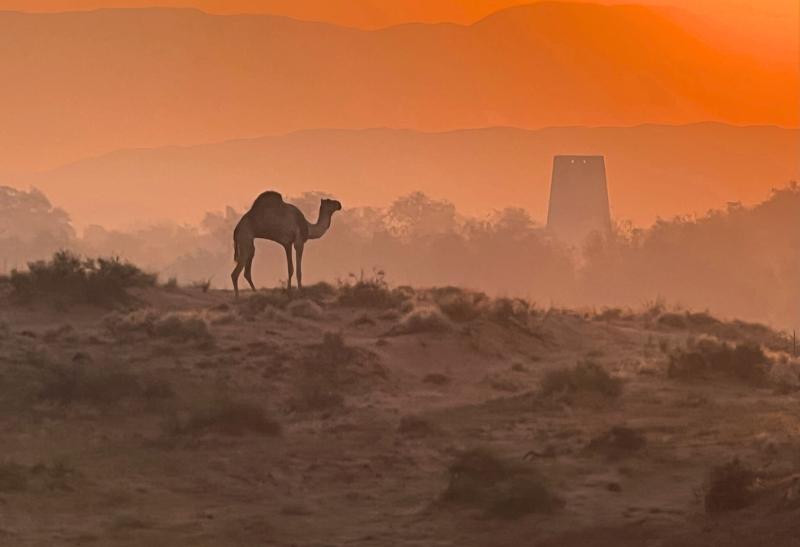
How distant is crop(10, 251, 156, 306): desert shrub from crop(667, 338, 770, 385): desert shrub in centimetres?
1055

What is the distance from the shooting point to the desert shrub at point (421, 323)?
1139 inches

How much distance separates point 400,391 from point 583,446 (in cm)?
554

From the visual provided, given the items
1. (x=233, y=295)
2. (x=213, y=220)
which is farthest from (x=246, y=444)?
(x=213, y=220)

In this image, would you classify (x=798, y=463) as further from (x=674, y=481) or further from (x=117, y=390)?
(x=117, y=390)

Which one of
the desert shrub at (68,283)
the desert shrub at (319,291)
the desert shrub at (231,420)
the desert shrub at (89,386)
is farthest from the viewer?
the desert shrub at (319,291)

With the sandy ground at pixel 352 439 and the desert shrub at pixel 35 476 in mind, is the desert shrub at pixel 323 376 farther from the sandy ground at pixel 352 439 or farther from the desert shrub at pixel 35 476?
the desert shrub at pixel 35 476

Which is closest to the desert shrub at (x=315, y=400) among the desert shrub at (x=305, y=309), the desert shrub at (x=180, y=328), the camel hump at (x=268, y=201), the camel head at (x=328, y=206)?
the desert shrub at (x=180, y=328)

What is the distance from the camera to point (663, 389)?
82.2 feet

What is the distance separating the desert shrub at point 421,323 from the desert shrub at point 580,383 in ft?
16.7

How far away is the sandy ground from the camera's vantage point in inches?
588

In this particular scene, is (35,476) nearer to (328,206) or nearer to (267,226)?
(267,226)

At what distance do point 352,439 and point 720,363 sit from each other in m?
9.22

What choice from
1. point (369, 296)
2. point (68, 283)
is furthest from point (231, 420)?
point (369, 296)

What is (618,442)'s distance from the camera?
62.3 feet
